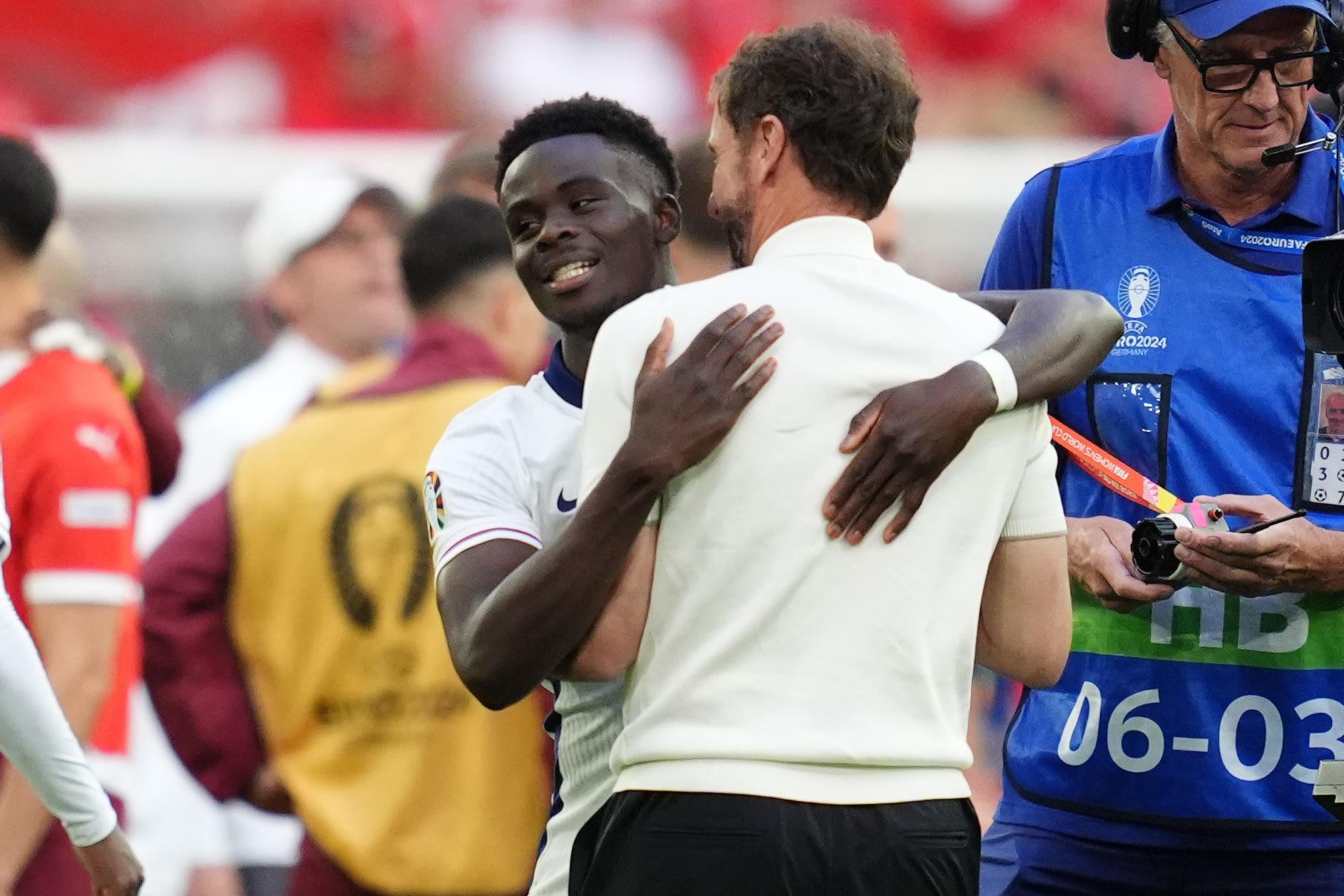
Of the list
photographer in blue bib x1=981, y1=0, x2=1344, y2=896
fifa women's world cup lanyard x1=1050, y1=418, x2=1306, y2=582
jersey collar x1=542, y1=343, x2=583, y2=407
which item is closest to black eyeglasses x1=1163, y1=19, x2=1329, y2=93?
photographer in blue bib x1=981, y1=0, x2=1344, y2=896

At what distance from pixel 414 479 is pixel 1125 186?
1.63m

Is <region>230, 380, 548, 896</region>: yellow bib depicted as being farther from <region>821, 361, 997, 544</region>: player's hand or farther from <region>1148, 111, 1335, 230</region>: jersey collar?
<region>821, 361, 997, 544</region>: player's hand

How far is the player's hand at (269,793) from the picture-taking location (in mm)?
4078

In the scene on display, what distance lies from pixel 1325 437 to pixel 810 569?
1014 millimetres

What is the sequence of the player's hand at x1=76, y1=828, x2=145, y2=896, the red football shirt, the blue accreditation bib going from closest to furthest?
the blue accreditation bib → the player's hand at x1=76, y1=828, x2=145, y2=896 → the red football shirt

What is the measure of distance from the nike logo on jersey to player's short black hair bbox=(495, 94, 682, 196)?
1.84 meters

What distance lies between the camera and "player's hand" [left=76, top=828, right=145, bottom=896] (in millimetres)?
3045

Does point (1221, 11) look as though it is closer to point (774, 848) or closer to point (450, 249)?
point (774, 848)

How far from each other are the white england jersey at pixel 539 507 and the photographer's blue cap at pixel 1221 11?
1.00 metres

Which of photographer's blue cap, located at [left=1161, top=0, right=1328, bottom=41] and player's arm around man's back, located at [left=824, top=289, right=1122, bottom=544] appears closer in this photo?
player's arm around man's back, located at [left=824, top=289, right=1122, bottom=544]

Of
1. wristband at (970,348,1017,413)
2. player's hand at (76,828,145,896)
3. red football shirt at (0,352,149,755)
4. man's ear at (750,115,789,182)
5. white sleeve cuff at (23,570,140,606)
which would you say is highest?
man's ear at (750,115,789,182)

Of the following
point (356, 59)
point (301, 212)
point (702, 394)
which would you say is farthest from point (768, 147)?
point (356, 59)

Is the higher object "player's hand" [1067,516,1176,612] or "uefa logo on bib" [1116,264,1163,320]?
"uefa logo on bib" [1116,264,1163,320]

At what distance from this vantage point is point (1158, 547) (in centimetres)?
245
